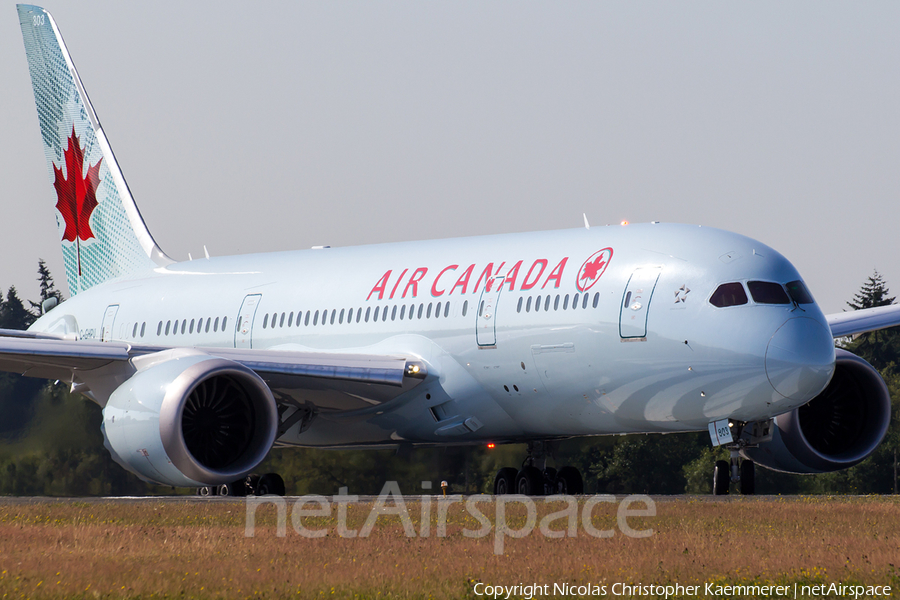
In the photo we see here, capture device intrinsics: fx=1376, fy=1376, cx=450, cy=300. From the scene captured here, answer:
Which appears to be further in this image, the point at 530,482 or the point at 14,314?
the point at 14,314

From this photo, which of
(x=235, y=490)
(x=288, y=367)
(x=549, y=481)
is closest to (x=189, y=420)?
(x=288, y=367)

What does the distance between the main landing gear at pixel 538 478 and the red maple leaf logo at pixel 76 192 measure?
38.2 feet

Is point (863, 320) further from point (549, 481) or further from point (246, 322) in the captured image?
point (246, 322)

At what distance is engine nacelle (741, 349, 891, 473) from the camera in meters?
19.6

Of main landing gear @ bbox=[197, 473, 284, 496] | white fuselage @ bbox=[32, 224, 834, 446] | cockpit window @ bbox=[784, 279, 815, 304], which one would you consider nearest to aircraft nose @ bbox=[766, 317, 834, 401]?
→ white fuselage @ bbox=[32, 224, 834, 446]

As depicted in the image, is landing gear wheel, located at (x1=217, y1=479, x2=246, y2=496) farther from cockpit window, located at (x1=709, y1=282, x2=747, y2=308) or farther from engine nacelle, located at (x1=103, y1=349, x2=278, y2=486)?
cockpit window, located at (x1=709, y1=282, x2=747, y2=308)

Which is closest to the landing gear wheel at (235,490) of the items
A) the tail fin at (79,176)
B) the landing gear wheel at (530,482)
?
the landing gear wheel at (530,482)

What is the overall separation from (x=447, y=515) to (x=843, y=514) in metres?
4.18

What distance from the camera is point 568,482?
20.8 meters

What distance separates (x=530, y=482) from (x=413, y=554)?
9694 millimetres

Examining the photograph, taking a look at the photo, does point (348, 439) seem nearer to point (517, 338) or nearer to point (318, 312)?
point (318, 312)

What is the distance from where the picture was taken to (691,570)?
9.80m

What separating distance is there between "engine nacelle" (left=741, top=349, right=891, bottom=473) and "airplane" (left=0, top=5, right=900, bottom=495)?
0.03m

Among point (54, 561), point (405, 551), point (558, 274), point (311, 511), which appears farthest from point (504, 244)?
point (54, 561)
